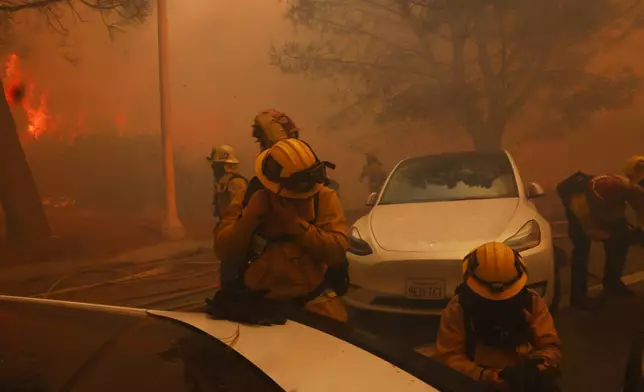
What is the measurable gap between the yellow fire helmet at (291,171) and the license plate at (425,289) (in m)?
1.06

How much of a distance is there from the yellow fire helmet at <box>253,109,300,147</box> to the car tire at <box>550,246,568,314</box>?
63.4 inches

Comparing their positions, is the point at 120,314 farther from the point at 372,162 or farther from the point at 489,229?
the point at 372,162

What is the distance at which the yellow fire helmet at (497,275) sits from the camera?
6.27 feet

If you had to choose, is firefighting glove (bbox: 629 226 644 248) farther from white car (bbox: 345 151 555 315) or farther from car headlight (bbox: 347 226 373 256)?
car headlight (bbox: 347 226 373 256)

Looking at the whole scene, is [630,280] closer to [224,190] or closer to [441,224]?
[441,224]

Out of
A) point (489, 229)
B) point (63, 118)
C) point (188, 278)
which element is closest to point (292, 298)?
point (489, 229)

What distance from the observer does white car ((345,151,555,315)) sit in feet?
8.87

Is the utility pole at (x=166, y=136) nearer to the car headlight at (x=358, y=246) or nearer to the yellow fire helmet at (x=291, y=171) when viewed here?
the car headlight at (x=358, y=246)

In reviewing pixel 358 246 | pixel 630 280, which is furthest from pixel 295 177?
pixel 630 280

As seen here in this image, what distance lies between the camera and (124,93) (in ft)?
11.0

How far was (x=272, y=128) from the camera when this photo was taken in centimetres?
229

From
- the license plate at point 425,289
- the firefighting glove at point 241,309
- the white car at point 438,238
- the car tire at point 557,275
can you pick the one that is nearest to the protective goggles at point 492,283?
the white car at point 438,238

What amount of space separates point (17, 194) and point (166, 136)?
0.93 metres

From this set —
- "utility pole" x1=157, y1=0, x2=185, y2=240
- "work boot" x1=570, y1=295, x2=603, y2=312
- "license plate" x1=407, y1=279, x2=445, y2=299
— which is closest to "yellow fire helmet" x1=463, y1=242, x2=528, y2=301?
"license plate" x1=407, y1=279, x2=445, y2=299
